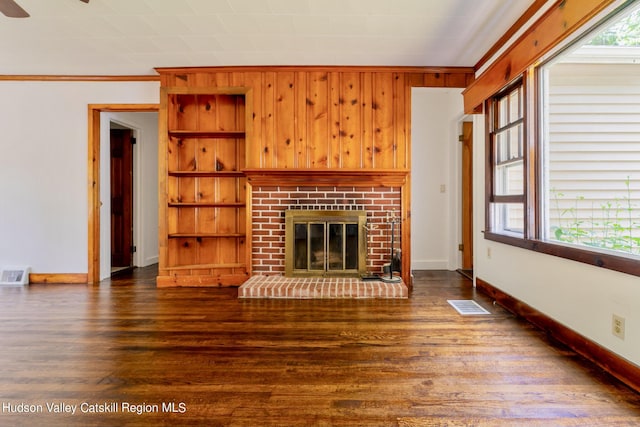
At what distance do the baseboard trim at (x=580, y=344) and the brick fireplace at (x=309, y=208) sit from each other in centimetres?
128

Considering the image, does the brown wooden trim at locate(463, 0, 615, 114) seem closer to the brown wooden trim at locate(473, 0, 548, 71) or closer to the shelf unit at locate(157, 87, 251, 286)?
the brown wooden trim at locate(473, 0, 548, 71)

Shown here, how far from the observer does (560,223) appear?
8.20 feet

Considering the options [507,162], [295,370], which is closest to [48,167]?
[295,370]

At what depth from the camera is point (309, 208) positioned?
3.75m

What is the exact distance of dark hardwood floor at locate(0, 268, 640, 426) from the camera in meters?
1.44

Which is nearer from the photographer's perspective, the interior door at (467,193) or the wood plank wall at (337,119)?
the wood plank wall at (337,119)

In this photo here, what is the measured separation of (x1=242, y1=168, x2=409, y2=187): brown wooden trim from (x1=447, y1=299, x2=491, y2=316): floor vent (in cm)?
131

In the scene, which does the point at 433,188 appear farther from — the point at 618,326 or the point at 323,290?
the point at 618,326

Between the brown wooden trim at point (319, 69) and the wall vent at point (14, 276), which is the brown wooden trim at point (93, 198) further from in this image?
the brown wooden trim at point (319, 69)

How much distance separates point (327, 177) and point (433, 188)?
1866 mm

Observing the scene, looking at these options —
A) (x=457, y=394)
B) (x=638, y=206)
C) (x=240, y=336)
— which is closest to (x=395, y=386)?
(x=457, y=394)

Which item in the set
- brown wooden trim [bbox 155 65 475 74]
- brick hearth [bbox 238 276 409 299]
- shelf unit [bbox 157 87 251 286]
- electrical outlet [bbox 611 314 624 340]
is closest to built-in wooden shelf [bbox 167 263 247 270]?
shelf unit [bbox 157 87 251 286]

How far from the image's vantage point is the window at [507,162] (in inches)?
112

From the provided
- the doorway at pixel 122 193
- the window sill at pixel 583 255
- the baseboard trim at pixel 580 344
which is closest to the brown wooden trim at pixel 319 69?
the doorway at pixel 122 193
